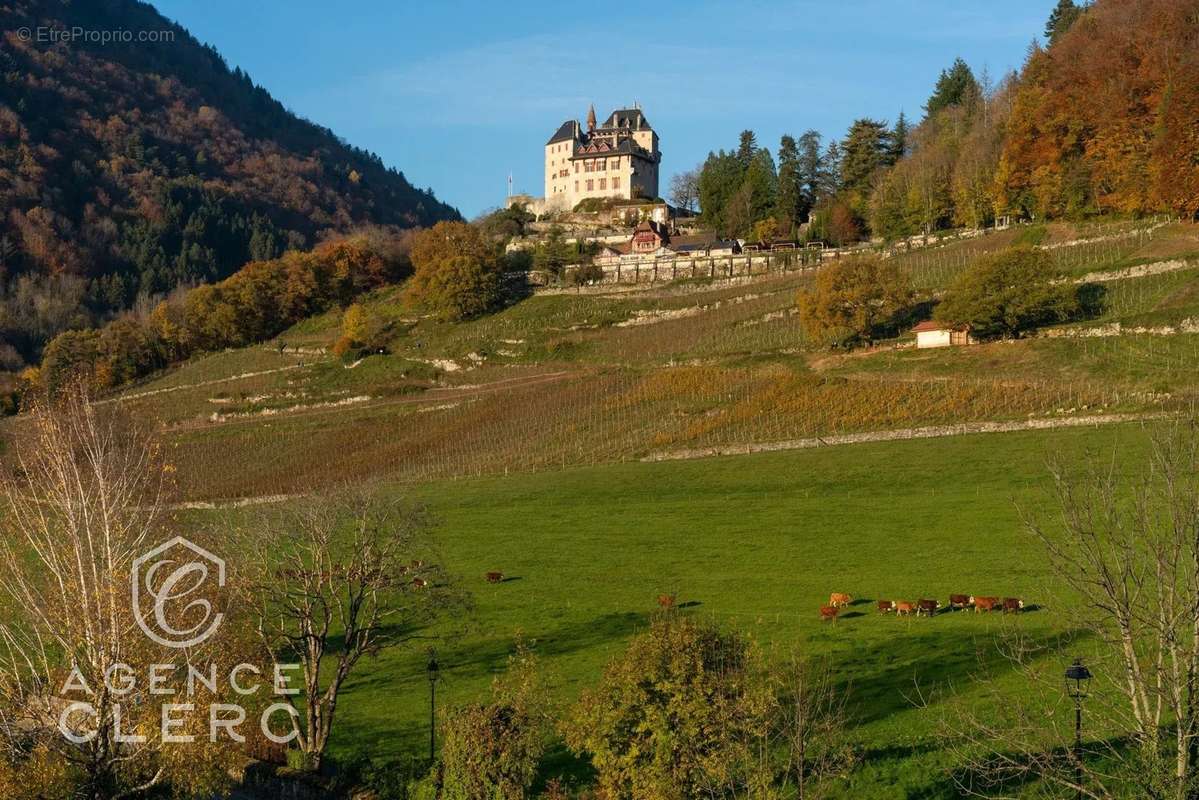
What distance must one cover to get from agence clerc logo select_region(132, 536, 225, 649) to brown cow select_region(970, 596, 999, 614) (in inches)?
848

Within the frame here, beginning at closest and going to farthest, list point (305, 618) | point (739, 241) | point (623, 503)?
point (305, 618) → point (623, 503) → point (739, 241)

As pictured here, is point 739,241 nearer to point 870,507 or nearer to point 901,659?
point 870,507

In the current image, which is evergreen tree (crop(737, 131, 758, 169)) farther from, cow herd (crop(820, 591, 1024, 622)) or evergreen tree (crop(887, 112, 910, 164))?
cow herd (crop(820, 591, 1024, 622))

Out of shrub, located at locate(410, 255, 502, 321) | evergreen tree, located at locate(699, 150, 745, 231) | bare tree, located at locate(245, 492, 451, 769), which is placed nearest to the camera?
bare tree, located at locate(245, 492, 451, 769)

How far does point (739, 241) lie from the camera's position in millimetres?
136500

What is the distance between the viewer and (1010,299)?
75.8m

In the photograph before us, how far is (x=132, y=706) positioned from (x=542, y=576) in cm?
2233

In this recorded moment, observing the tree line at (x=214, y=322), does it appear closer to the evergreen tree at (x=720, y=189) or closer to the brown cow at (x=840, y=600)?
the evergreen tree at (x=720, y=189)

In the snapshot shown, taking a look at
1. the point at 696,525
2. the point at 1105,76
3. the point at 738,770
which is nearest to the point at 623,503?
the point at 696,525

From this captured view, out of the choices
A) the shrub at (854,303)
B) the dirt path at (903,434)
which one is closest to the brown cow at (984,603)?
the dirt path at (903,434)

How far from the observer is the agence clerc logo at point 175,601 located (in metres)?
23.6

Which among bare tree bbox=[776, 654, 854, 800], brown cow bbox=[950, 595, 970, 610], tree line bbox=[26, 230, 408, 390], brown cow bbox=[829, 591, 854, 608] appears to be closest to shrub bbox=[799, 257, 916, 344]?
brown cow bbox=[829, 591, 854, 608]

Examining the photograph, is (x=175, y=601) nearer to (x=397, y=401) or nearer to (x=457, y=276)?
(x=397, y=401)

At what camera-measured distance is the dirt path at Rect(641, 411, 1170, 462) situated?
57.3 metres
